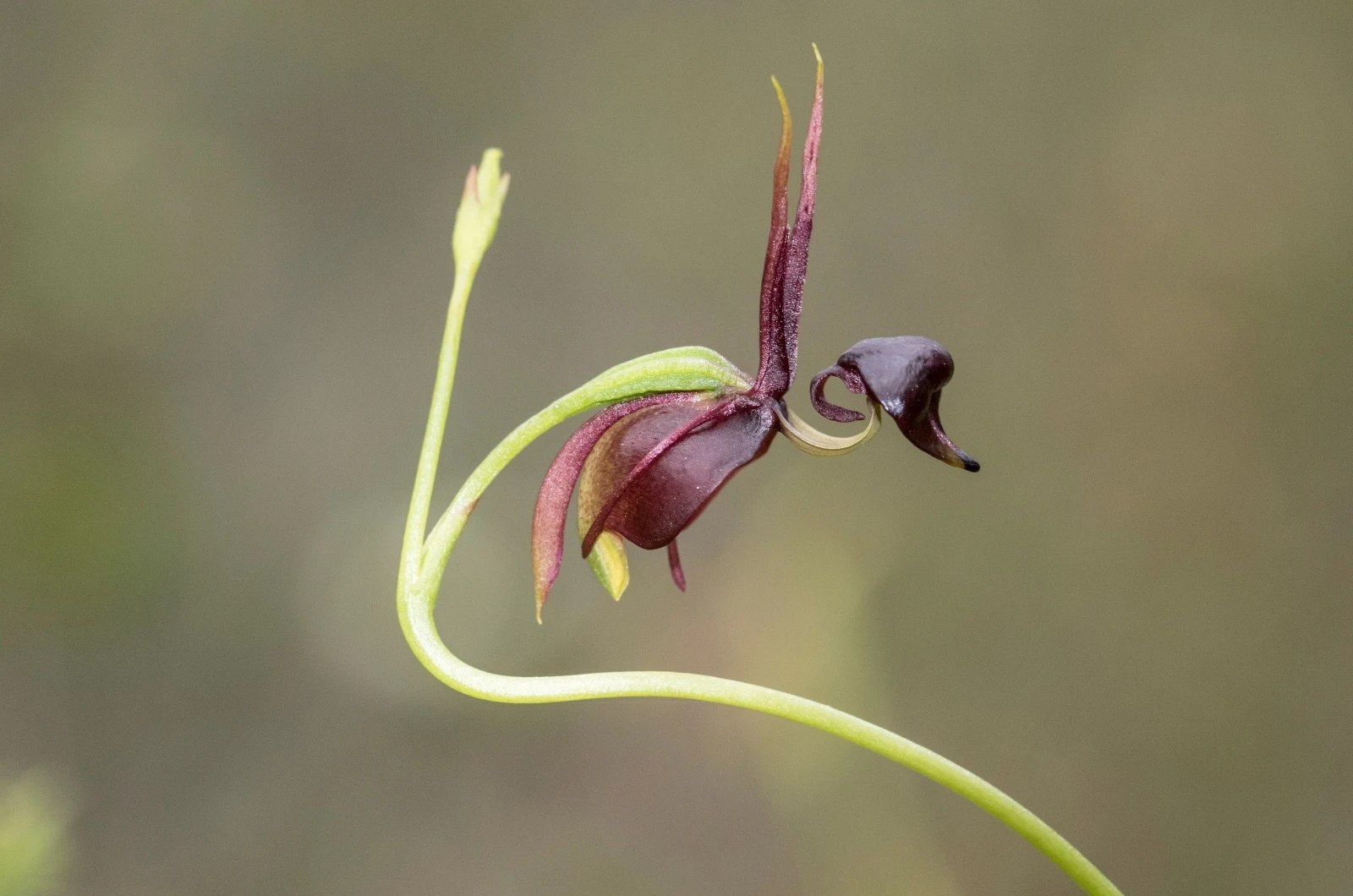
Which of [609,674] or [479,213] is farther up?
[479,213]

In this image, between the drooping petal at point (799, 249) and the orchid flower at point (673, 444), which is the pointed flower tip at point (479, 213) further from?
the drooping petal at point (799, 249)

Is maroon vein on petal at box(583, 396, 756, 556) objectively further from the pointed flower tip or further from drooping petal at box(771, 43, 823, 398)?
the pointed flower tip

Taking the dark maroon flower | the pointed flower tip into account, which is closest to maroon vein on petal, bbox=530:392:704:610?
the dark maroon flower

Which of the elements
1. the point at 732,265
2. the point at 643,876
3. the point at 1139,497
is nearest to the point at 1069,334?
the point at 1139,497

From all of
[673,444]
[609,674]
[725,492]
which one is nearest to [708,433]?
[673,444]

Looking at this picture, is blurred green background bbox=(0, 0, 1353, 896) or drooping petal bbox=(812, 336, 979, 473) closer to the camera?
drooping petal bbox=(812, 336, 979, 473)

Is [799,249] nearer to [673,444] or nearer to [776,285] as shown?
[776,285]
